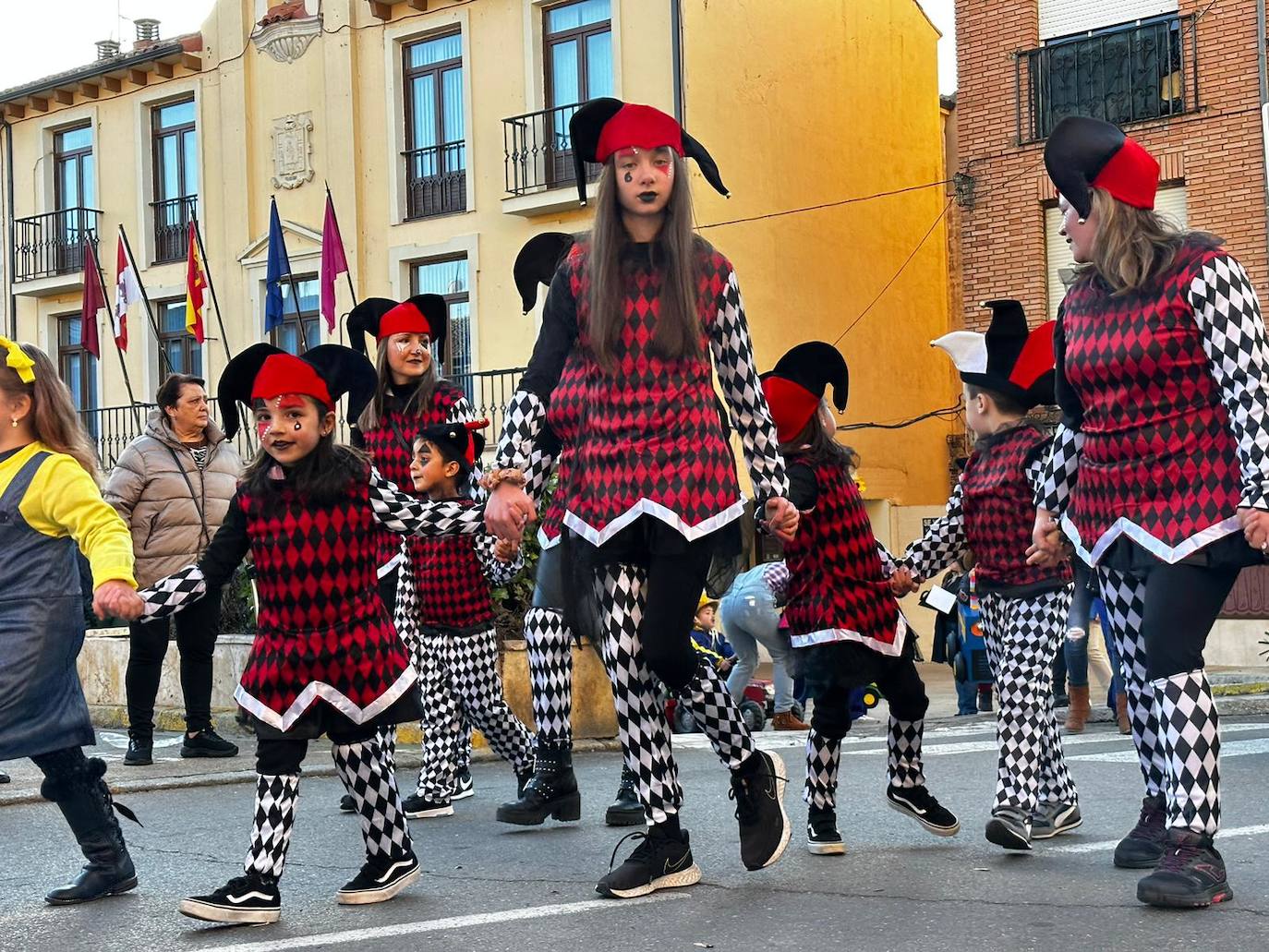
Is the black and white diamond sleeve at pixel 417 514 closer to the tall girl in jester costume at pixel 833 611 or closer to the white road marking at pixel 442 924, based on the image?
the white road marking at pixel 442 924

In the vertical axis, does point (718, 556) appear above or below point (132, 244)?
below

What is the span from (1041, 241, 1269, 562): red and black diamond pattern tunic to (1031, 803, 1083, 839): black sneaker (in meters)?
1.45

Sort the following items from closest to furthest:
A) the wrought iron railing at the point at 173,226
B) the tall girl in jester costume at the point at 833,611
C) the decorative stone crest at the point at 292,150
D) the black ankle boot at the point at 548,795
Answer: the tall girl in jester costume at the point at 833,611
the black ankle boot at the point at 548,795
the decorative stone crest at the point at 292,150
the wrought iron railing at the point at 173,226

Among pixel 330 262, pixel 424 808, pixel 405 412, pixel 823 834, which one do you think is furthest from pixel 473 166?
pixel 823 834

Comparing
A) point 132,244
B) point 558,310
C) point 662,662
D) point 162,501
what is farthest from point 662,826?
point 132,244

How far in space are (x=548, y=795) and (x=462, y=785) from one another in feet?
4.52

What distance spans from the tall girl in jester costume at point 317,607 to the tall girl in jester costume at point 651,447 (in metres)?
0.45

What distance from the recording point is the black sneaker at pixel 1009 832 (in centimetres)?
602

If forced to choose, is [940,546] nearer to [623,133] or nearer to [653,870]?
[653,870]

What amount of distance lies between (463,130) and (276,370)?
21.6 meters

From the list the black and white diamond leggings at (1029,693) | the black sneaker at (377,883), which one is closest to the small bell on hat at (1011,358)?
the black and white diamond leggings at (1029,693)

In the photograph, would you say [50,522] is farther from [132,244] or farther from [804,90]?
[132,244]

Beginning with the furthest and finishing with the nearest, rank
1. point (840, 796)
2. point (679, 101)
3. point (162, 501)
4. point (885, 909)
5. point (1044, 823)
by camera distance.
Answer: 1. point (679, 101)
2. point (162, 501)
3. point (840, 796)
4. point (1044, 823)
5. point (885, 909)

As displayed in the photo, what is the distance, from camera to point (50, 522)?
17.7ft
